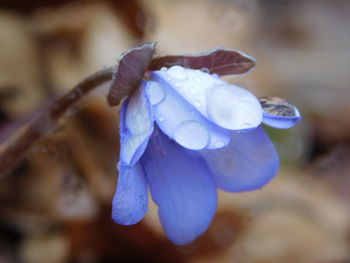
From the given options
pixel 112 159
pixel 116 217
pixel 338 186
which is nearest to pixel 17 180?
pixel 112 159

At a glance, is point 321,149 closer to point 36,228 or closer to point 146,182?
point 36,228

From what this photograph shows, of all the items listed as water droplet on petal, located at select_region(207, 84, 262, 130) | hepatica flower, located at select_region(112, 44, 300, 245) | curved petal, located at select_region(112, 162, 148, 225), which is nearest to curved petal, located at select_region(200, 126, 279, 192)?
hepatica flower, located at select_region(112, 44, 300, 245)

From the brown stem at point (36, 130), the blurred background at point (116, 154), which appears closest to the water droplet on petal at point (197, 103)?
the brown stem at point (36, 130)

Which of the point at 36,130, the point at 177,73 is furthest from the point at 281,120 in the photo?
the point at 36,130

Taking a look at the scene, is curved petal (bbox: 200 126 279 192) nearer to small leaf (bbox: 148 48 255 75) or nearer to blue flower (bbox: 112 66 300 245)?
blue flower (bbox: 112 66 300 245)

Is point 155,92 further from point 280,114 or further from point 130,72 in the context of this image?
point 280,114

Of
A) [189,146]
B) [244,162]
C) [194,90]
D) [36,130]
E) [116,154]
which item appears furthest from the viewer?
[116,154]

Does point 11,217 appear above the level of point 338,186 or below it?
above
